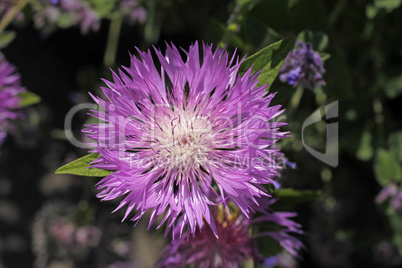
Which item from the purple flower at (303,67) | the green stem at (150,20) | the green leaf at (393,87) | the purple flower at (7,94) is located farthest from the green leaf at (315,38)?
Answer: the purple flower at (7,94)

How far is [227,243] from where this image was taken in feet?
3.08

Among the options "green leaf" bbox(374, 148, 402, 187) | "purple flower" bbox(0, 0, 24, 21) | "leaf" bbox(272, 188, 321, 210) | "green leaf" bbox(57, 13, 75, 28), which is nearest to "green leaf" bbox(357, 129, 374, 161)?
"green leaf" bbox(374, 148, 402, 187)

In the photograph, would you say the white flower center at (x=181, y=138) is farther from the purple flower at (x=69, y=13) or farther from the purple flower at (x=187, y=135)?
the purple flower at (x=69, y=13)

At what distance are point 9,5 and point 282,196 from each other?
101 cm

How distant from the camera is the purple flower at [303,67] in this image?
84 cm

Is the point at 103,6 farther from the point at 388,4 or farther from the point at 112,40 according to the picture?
the point at 388,4

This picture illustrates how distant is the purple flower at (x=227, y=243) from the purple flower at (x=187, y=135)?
0.14 metres

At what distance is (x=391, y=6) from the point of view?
3.39ft

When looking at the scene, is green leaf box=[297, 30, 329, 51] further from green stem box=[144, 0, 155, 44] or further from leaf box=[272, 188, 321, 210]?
green stem box=[144, 0, 155, 44]

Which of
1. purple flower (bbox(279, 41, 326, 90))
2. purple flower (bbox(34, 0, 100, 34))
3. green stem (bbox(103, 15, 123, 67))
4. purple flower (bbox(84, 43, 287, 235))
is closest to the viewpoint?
purple flower (bbox(84, 43, 287, 235))

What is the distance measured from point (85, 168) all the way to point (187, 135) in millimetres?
208

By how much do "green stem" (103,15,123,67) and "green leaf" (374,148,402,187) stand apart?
0.97 metres

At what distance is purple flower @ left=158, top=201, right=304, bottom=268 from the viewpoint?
934mm

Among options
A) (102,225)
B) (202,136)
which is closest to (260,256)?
(202,136)
